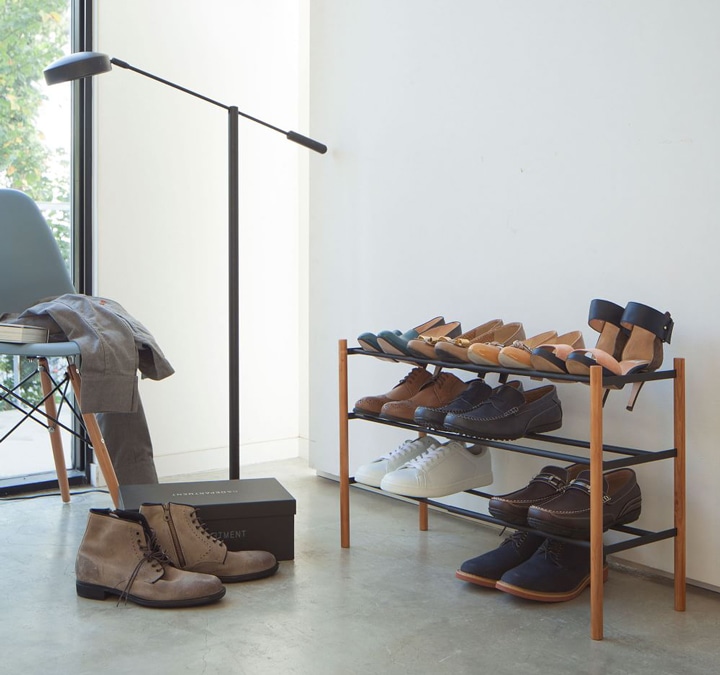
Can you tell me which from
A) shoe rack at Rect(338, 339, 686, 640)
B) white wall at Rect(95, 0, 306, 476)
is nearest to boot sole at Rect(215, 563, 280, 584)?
shoe rack at Rect(338, 339, 686, 640)

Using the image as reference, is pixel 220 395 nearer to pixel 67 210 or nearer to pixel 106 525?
pixel 67 210

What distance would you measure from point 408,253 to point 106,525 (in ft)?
4.17

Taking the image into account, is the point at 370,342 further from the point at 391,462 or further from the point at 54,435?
the point at 54,435

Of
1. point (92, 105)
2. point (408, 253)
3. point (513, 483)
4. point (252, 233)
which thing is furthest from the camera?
point (252, 233)

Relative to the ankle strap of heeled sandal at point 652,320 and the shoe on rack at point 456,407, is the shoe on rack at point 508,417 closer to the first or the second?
the shoe on rack at point 456,407

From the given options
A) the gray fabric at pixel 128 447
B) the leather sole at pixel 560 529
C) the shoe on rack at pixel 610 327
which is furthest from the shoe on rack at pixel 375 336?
the gray fabric at pixel 128 447

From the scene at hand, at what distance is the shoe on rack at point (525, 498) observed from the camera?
179 centimetres

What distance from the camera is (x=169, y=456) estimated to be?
3059mm

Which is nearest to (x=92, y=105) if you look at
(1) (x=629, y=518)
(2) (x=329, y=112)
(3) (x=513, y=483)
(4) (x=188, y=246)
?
(4) (x=188, y=246)

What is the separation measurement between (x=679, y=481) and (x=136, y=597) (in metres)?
1.15

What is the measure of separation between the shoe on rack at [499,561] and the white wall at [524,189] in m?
0.29

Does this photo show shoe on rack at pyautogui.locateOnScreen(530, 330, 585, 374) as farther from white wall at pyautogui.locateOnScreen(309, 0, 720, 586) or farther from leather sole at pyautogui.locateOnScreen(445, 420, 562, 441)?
white wall at pyautogui.locateOnScreen(309, 0, 720, 586)

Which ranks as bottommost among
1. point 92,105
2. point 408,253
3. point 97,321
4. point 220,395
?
point 220,395

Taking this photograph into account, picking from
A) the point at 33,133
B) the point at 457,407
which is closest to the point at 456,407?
the point at 457,407
